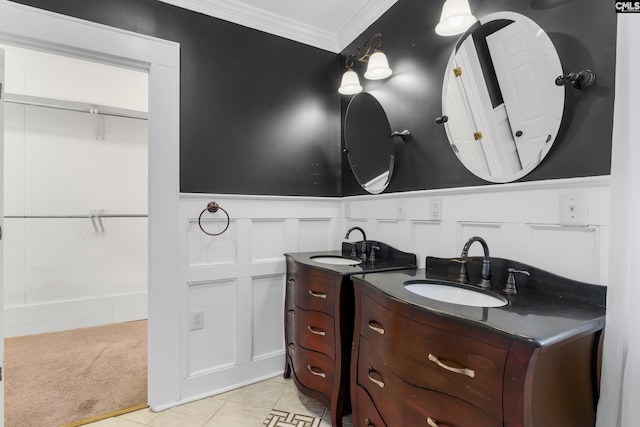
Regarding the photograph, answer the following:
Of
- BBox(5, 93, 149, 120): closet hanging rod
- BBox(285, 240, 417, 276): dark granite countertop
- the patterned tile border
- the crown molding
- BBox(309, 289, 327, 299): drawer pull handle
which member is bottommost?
the patterned tile border

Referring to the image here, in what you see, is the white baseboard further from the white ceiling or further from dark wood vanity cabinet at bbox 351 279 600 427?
dark wood vanity cabinet at bbox 351 279 600 427

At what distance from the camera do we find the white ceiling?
1.99 metres

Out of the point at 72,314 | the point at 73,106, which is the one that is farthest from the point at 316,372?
the point at 73,106

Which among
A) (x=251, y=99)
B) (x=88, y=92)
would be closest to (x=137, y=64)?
(x=251, y=99)

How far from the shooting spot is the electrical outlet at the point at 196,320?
1.92 m

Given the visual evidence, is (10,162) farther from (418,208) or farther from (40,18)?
(418,208)

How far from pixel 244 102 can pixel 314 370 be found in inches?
67.8

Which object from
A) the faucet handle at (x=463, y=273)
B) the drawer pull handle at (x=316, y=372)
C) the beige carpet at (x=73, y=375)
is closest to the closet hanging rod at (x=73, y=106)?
the beige carpet at (x=73, y=375)

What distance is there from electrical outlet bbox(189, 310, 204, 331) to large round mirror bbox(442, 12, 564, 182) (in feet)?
5.72

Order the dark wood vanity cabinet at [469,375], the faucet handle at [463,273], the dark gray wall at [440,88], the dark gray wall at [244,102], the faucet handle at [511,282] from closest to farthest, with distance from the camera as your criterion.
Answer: the dark wood vanity cabinet at [469,375] → the dark gray wall at [440,88] → the faucet handle at [511,282] → the faucet handle at [463,273] → the dark gray wall at [244,102]

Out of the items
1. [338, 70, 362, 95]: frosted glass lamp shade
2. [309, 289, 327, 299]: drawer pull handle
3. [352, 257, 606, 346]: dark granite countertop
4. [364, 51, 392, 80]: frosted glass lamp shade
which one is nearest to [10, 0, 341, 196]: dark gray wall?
[338, 70, 362, 95]: frosted glass lamp shade

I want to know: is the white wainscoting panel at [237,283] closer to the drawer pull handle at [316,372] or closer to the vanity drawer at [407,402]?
the drawer pull handle at [316,372]

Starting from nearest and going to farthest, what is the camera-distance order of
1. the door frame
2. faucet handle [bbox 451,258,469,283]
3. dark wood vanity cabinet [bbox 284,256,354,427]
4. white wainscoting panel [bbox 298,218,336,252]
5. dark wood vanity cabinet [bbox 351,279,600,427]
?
1. dark wood vanity cabinet [bbox 351,279,600,427]
2. faucet handle [bbox 451,258,469,283]
3. dark wood vanity cabinet [bbox 284,256,354,427]
4. the door frame
5. white wainscoting panel [bbox 298,218,336,252]

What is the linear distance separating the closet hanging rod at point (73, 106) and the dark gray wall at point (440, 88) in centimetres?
226
